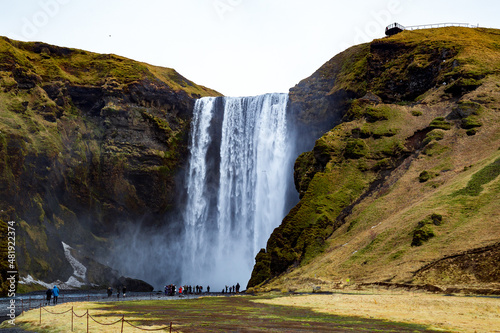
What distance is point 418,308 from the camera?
26781 mm

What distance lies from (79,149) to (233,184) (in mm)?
26272

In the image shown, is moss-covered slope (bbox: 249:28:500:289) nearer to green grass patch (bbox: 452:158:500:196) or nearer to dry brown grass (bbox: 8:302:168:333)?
green grass patch (bbox: 452:158:500:196)

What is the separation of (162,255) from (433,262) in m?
57.7

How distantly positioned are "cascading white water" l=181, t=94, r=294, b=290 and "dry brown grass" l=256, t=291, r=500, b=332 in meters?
41.8

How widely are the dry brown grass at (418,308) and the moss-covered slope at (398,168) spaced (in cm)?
497

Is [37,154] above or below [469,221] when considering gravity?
above

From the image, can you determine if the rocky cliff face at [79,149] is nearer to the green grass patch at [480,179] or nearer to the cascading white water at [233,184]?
the cascading white water at [233,184]

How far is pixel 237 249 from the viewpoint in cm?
7994

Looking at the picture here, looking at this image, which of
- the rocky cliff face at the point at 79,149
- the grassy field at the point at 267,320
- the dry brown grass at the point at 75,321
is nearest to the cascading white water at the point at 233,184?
the rocky cliff face at the point at 79,149

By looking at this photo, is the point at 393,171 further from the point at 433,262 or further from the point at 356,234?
the point at 433,262

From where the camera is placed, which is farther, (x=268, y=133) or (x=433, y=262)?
(x=268, y=133)

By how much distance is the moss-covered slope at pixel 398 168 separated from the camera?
134 feet

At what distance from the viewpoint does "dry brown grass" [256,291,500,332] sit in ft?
71.2

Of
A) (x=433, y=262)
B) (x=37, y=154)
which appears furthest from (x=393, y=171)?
(x=37, y=154)
